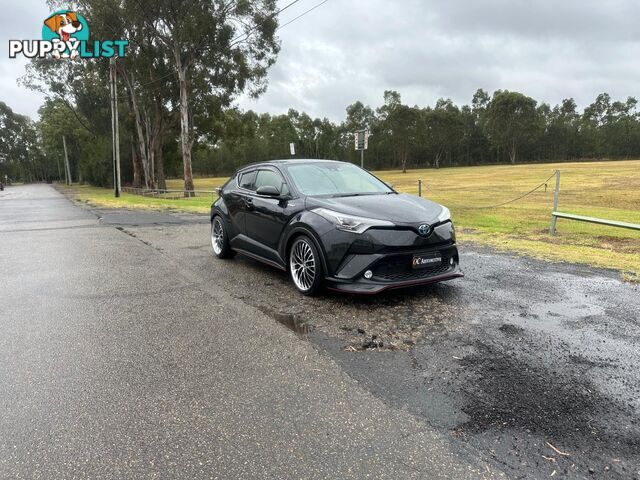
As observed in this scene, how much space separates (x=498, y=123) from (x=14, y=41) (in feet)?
274

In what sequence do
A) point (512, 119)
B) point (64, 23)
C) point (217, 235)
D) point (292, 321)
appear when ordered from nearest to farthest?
point (292, 321) < point (217, 235) < point (64, 23) < point (512, 119)

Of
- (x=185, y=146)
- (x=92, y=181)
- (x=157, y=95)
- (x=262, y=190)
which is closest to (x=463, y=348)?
(x=262, y=190)

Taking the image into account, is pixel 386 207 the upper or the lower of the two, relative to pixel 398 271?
upper

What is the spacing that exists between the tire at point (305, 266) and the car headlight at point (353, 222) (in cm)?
42

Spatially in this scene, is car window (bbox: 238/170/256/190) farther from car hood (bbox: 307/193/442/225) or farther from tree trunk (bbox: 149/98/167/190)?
tree trunk (bbox: 149/98/167/190)

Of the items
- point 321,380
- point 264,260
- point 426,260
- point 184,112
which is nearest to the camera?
point 321,380

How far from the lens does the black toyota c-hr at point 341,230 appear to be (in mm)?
4805

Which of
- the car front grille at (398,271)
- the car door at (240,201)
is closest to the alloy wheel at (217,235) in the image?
the car door at (240,201)

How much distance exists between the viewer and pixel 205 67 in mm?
30609

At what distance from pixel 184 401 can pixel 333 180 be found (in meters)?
3.89

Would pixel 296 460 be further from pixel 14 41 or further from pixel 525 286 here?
pixel 14 41

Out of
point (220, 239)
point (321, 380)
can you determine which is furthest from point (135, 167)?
point (321, 380)

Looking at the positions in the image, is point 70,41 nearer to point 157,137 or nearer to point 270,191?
point 157,137

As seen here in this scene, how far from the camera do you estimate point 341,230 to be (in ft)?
16.1
